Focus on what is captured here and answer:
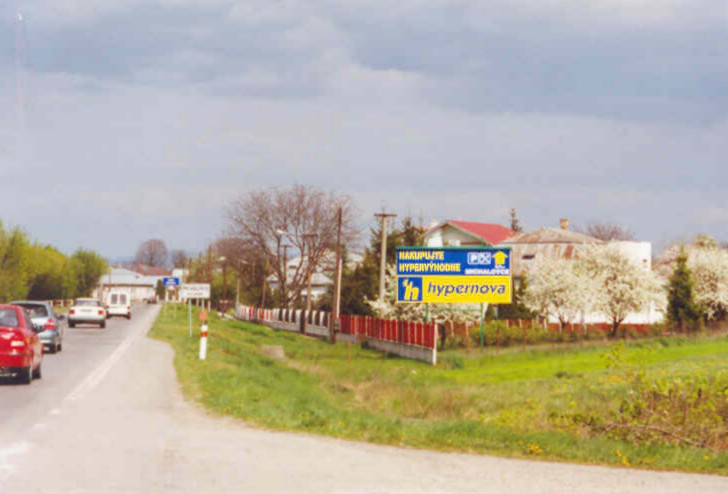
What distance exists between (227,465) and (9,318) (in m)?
11.4

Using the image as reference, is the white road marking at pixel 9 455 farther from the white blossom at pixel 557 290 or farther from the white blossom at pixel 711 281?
the white blossom at pixel 711 281

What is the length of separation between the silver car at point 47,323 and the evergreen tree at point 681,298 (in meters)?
41.9

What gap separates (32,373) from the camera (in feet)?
→ 67.2

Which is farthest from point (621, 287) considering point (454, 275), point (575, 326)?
point (454, 275)

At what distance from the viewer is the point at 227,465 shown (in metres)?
10.0

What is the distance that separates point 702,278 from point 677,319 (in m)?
11.5

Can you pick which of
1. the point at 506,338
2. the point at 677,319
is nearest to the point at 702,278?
the point at 677,319

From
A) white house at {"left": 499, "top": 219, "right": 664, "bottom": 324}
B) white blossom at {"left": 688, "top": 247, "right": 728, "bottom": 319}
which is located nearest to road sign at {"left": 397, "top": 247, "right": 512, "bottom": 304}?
white blossom at {"left": 688, "top": 247, "right": 728, "bottom": 319}

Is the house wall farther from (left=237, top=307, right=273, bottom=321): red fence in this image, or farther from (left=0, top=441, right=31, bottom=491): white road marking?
(left=0, top=441, right=31, bottom=491): white road marking

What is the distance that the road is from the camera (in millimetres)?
9016

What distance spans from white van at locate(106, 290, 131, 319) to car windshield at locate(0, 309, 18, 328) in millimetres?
51498

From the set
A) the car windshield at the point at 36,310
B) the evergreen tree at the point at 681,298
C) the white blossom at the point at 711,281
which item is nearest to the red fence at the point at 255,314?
the white blossom at the point at 711,281

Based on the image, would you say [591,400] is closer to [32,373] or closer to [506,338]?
[32,373]

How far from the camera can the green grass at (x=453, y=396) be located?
1211 cm
